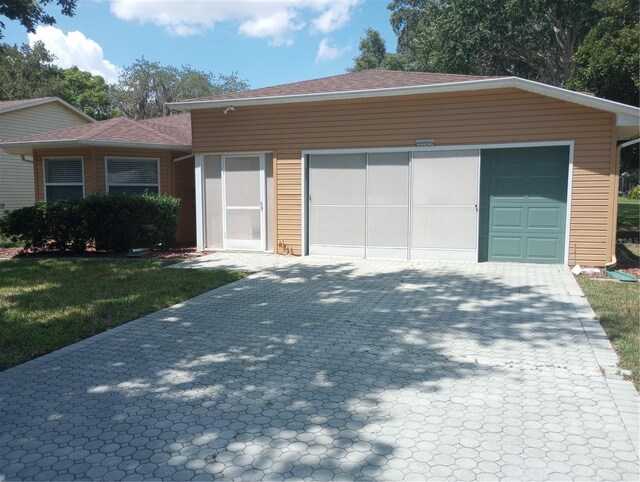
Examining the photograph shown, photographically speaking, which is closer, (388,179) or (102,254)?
(388,179)

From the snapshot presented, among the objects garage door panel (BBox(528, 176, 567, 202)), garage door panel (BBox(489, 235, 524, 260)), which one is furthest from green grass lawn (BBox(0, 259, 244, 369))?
garage door panel (BBox(528, 176, 567, 202))

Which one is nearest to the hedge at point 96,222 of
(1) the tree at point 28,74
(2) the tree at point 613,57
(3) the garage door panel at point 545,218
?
(3) the garage door panel at point 545,218

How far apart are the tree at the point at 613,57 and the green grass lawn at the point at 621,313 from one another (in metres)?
7.64

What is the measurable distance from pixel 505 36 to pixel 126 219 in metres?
16.0

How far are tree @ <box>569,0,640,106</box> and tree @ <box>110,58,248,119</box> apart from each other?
114 ft

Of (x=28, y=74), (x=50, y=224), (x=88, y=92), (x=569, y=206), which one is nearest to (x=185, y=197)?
(x=50, y=224)

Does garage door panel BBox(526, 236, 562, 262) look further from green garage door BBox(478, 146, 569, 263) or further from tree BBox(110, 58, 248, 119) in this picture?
tree BBox(110, 58, 248, 119)

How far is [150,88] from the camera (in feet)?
140

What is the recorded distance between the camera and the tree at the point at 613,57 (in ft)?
43.0

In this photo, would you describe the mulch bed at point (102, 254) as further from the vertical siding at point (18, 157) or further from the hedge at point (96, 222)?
the vertical siding at point (18, 157)

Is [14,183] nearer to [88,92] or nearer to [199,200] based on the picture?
[199,200]

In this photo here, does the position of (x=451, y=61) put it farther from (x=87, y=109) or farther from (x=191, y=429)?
(x=87, y=109)

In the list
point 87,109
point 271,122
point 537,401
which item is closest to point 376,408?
point 537,401

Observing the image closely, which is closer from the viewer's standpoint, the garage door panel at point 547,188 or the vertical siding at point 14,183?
the garage door panel at point 547,188
